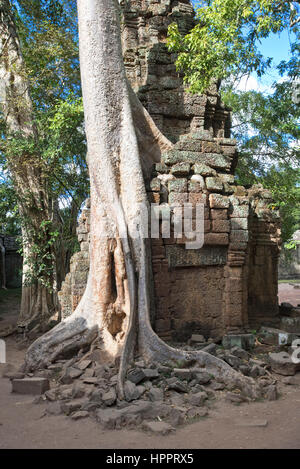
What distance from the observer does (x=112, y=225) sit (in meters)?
4.95

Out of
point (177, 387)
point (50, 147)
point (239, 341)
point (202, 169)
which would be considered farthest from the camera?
point (50, 147)

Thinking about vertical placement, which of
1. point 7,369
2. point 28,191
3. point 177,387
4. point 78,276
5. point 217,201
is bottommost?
point 7,369

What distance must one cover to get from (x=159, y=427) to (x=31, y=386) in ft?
5.16

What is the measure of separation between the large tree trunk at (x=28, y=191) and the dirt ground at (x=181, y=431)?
4742mm

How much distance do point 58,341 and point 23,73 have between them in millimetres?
5841

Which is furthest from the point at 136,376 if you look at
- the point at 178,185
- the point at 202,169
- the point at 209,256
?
the point at 202,169

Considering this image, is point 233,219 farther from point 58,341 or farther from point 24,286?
point 24,286

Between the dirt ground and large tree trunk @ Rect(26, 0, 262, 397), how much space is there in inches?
26.2

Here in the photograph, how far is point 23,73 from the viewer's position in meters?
8.23

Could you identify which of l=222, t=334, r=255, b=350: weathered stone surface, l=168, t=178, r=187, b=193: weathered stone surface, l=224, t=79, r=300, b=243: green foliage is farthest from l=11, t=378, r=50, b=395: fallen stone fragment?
l=224, t=79, r=300, b=243: green foliage

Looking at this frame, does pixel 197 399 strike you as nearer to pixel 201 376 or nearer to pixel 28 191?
pixel 201 376

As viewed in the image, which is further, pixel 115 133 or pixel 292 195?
pixel 292 195

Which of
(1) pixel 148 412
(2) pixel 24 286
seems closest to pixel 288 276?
(2) pixel 24 286

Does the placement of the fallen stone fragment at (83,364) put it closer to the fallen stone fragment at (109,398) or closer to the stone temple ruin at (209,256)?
the fallen stone fragment at (109,398)
